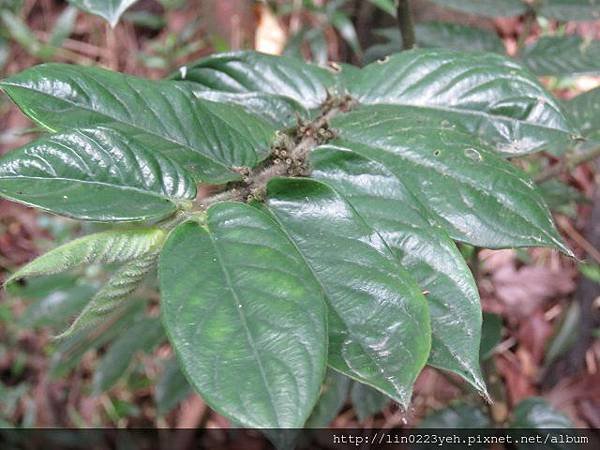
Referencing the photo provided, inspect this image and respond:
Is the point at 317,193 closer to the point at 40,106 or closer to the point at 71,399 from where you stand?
the point at 40,106

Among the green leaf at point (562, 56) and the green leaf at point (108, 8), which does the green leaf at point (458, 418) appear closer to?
the green leaf at point (562, 56)

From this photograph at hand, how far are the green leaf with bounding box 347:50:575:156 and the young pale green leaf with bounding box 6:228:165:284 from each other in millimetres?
352

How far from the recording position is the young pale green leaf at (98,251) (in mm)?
552

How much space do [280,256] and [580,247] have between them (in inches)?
64.5

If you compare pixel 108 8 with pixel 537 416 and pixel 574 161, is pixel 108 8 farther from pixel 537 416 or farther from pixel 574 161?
pixel 537 416

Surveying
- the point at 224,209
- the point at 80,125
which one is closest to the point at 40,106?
the point at 80,125

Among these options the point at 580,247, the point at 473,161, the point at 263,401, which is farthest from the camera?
the point at 580,247

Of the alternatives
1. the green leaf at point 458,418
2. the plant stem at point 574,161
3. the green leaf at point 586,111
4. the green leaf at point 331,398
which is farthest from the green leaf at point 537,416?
the green leaf at point 586,111

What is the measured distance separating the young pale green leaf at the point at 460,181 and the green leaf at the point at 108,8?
0.28m

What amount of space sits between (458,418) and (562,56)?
25.4 inches

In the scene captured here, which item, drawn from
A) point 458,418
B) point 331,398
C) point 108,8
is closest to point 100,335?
point 331,398

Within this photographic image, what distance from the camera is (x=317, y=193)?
62 cm

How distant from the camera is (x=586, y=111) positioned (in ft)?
3.50

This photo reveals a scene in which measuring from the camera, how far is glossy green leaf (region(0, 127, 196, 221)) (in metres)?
0.57
